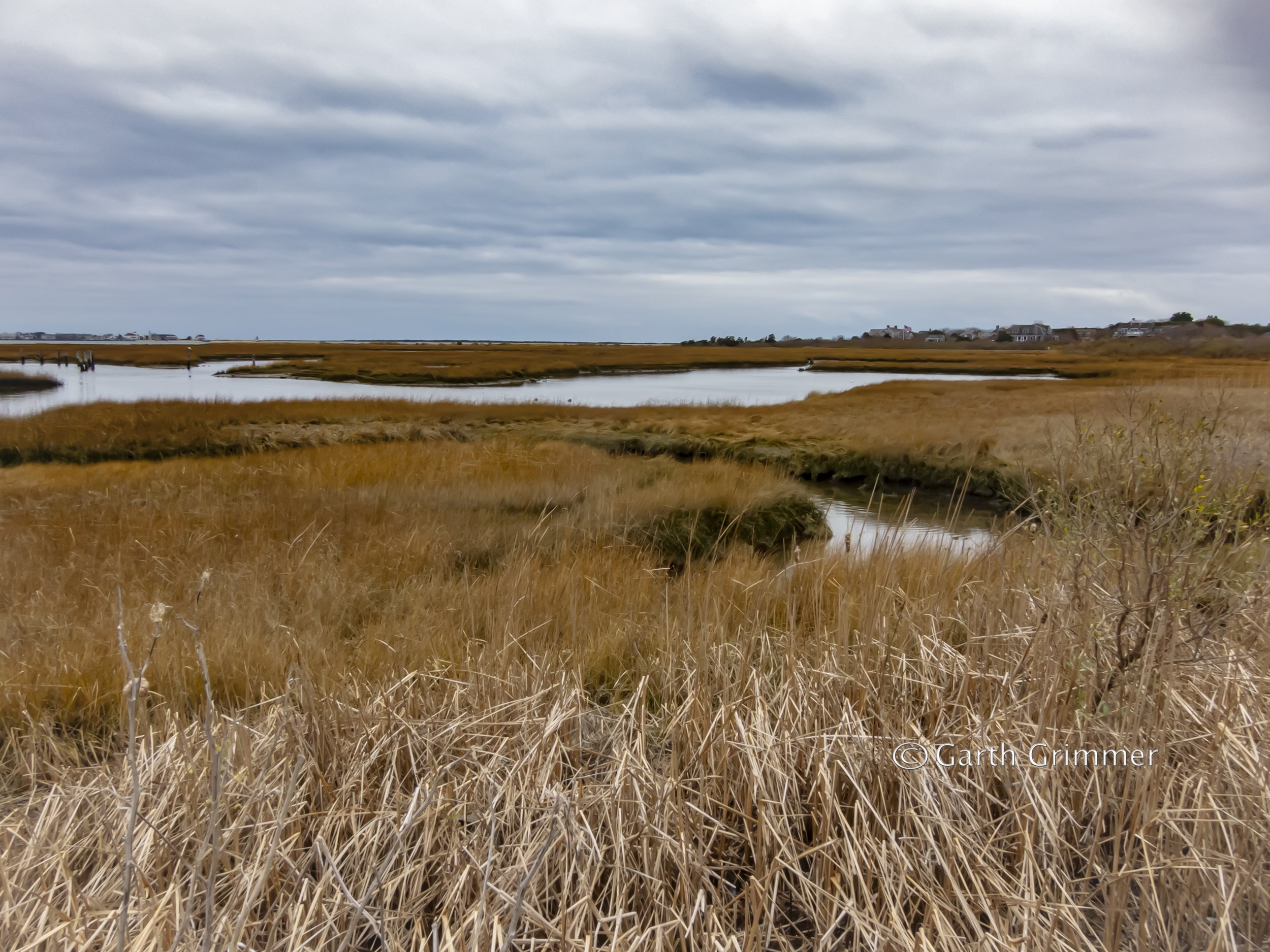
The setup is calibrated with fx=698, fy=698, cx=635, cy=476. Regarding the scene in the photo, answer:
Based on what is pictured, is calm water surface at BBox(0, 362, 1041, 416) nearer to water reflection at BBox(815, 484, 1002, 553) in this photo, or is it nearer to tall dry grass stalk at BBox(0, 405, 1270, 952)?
water reflection at BBox(815, 484, 1002, 553)

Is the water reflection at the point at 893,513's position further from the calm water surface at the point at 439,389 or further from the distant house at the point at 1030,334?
the distant house at the point at 1030,334

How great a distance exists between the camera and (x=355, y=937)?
8.70 ft

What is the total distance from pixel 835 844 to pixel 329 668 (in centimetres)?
298

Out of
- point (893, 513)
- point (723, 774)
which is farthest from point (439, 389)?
point (723, 774)

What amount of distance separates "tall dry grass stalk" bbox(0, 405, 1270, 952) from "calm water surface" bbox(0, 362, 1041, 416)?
24.3 metres

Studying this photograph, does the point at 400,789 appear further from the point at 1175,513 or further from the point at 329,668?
the point at 1175,513

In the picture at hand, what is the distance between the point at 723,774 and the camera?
10.4ft

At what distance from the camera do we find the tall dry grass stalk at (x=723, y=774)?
2.54 meters

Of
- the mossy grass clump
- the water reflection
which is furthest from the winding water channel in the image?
the mossy grass clump

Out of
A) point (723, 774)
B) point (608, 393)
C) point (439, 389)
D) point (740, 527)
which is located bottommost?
point (740, 527)

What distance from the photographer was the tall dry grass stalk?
2.54 metres

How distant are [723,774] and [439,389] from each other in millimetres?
51856

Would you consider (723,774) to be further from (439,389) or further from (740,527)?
(439,389)

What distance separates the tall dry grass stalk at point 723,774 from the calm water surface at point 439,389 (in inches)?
956
